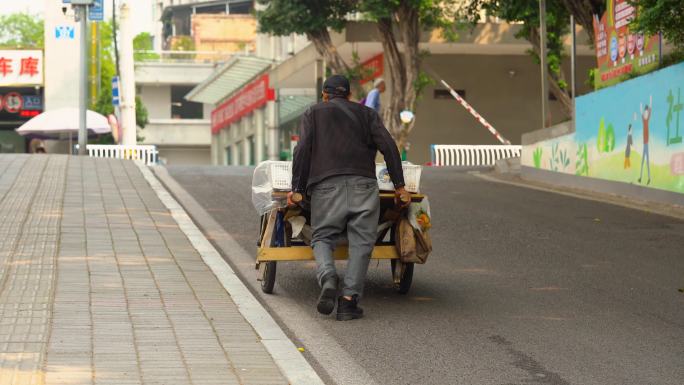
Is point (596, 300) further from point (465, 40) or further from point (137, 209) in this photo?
point (465, 40)

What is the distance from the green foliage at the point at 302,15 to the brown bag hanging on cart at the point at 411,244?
76.9 feet

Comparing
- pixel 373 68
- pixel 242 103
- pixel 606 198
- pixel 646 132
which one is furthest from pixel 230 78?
pixel 646 132

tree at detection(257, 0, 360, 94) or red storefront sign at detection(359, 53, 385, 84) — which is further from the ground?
tree at detection(257, 0, 360, 94)

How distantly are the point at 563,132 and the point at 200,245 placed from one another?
1139cm

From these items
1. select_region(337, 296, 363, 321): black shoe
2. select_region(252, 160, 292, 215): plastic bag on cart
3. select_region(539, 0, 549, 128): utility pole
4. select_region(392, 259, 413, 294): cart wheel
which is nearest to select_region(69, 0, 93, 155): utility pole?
select_region(539, 0, 549, 128): utility pole

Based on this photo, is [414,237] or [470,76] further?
[470,76]

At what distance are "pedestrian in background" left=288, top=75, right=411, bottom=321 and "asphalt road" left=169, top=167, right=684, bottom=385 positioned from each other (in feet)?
1.67

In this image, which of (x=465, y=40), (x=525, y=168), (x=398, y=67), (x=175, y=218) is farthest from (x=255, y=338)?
(x=465, y=40)

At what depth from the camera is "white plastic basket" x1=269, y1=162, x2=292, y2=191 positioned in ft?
30.2

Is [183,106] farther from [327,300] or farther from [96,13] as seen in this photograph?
[327,300]

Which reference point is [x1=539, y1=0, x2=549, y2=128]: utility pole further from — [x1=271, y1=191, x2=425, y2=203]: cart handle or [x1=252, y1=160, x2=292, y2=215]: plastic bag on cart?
[x1=271, y1=191, x2=425, y2=203]: cart handle

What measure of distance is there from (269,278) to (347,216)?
1077 mm

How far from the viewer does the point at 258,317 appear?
27.3 feet

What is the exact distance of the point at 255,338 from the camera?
7.62 m
